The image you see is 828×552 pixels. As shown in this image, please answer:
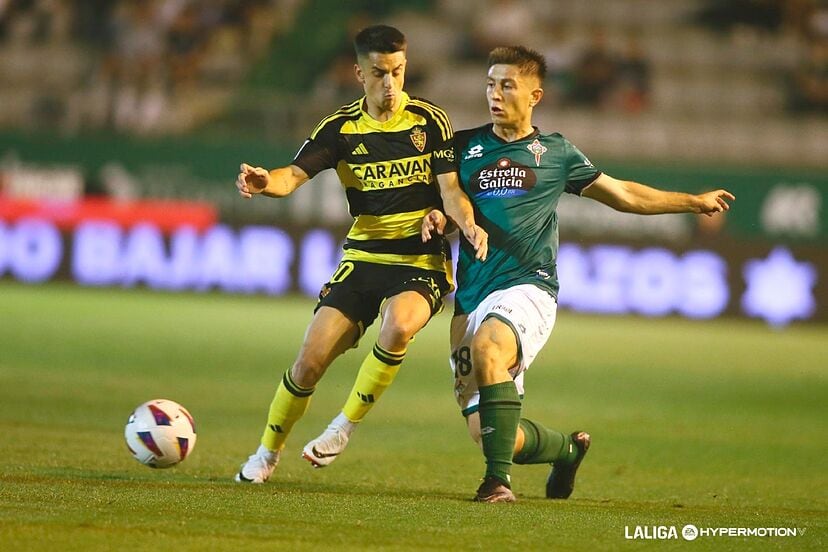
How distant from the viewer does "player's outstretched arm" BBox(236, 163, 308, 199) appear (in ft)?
21.4

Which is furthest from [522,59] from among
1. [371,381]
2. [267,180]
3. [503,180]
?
[371,381]

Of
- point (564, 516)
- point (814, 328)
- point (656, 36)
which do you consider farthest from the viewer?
point (656, 36)

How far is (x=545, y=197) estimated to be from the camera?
6805 millimetres

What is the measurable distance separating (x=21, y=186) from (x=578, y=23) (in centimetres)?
1041

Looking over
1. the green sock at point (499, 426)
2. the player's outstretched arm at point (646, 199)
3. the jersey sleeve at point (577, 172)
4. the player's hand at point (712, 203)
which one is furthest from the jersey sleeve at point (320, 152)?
the player's hand at point (712, 203)

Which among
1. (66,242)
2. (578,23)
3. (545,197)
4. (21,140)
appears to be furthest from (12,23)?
(545,197)

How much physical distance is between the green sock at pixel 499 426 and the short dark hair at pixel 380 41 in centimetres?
187

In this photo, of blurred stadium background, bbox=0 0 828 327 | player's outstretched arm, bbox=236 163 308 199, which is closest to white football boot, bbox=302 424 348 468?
player's outstretched arm, bbox=236 163 308 199

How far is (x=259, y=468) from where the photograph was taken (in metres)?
6.81

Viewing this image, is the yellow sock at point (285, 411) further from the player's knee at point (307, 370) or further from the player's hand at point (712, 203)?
the player's hand at point (712, 203)

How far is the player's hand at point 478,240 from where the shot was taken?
250 inches

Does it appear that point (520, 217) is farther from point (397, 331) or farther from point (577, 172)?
point (397, 331)

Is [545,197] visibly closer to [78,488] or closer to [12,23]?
[78,488]

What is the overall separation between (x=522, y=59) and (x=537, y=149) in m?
0.47
